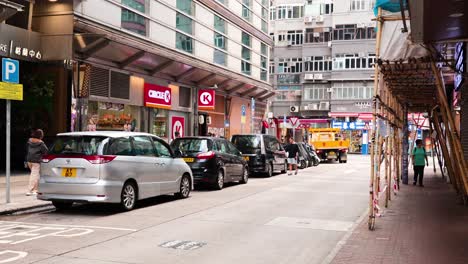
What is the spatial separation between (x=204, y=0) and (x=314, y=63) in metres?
28.3

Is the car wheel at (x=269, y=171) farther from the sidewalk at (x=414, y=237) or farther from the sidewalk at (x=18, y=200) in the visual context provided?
the sidewalk at (x=18, y=200)

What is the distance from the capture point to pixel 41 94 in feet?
56.4

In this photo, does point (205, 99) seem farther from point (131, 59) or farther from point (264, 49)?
point (264, 49)

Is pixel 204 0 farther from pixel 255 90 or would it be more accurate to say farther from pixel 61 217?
pixel 61 217

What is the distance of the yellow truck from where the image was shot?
34875 millimetres

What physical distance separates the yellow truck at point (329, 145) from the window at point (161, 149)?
76.7 feet

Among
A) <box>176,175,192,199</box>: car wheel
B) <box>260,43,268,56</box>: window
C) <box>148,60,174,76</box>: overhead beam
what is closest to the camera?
<box>176,175,192,199</box>: car wheel

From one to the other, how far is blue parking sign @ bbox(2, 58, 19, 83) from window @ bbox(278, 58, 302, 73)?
4476 centimetres

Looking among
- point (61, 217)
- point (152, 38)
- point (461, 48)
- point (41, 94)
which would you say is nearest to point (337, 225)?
point (461, 48)

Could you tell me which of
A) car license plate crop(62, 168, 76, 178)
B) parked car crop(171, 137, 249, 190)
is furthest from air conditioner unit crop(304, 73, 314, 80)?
car license plate crop(62, 168, 76, 178)

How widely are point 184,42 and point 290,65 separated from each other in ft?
102

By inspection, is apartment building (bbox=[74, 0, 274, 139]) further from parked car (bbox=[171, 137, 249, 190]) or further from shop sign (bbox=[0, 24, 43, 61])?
parked car (bbox=[171, 137, 249, 190])

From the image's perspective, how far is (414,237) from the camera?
8414 millimetres

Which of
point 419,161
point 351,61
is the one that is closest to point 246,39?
point 419,161
